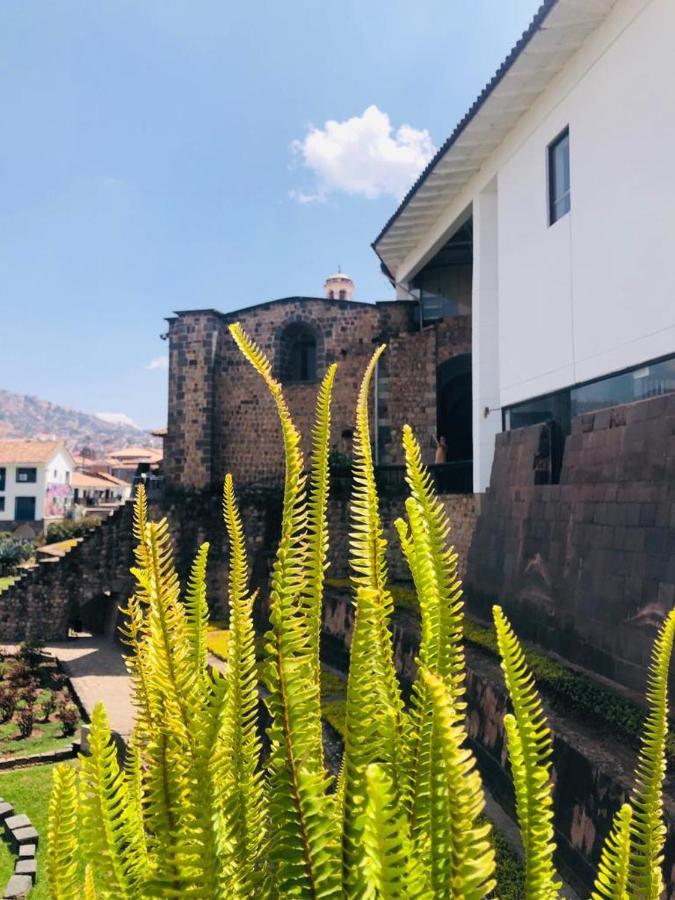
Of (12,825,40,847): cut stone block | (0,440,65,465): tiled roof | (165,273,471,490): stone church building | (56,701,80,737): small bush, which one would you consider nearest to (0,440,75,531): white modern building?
(0,440,65,465): tiled roof

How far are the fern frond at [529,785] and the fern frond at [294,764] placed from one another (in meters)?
0.33

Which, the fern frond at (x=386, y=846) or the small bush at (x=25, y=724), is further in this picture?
the small bush at (x=25, y=724)

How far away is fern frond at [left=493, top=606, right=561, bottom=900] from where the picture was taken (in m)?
1.04

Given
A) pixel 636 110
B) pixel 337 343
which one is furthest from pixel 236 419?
pixel 636 110

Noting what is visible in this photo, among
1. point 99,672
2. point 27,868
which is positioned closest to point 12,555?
point 99,672

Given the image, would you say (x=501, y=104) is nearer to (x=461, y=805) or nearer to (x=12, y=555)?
(x=461, y=805)

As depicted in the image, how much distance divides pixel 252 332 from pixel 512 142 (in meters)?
11.2

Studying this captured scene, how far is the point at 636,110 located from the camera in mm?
7223

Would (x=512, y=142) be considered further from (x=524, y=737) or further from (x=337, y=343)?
(x=524, y=737)

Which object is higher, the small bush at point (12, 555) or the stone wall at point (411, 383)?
the stone wall at point (411, 383)

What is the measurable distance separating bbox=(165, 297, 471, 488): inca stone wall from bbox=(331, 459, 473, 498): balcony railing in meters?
1.94

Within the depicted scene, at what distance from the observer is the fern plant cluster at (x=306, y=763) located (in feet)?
2.95

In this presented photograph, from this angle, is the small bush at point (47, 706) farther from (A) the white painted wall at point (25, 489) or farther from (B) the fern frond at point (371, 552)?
(A) the white painted wall at point (25, 489)

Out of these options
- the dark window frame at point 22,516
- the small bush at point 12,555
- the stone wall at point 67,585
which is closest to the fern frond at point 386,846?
the stone wall at point 67,585
